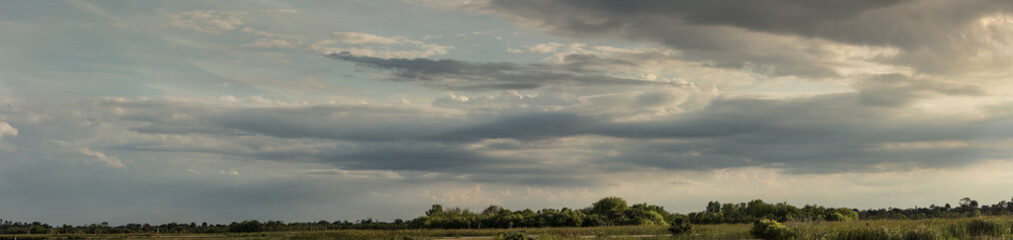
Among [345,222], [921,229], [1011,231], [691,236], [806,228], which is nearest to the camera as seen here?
[921,229]

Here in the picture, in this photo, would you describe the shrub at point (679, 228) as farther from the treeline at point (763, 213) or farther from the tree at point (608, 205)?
the tree at point (608, 205)

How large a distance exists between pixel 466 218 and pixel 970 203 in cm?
12756

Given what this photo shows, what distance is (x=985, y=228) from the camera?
152 feet

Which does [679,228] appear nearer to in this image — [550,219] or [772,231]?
[772,231]

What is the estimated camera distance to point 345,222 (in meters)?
149

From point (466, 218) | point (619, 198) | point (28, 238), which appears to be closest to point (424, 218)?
point (466, 218)

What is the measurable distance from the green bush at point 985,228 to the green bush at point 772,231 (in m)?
11.5

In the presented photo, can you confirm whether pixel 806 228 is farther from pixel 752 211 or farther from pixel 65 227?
pixel 65 227

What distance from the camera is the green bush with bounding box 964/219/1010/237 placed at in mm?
45150

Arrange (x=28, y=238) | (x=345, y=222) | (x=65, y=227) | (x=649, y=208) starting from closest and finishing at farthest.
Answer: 1. (x=28, y=238)
2. (x=65, y=227)
3. (x=649, y=208)
4. (x=345, y=222)

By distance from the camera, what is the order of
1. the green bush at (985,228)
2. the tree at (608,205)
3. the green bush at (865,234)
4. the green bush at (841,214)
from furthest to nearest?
the tree at (608,205) → the green bush at (841,214) → the green bush at (985,228) → the green bush at (865,234)

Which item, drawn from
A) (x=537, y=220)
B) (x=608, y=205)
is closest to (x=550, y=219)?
(x=537, y=220)

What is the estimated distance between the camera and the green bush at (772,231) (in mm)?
45844

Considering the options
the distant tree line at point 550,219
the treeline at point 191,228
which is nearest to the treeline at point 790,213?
the distant tree line at point 550,219
